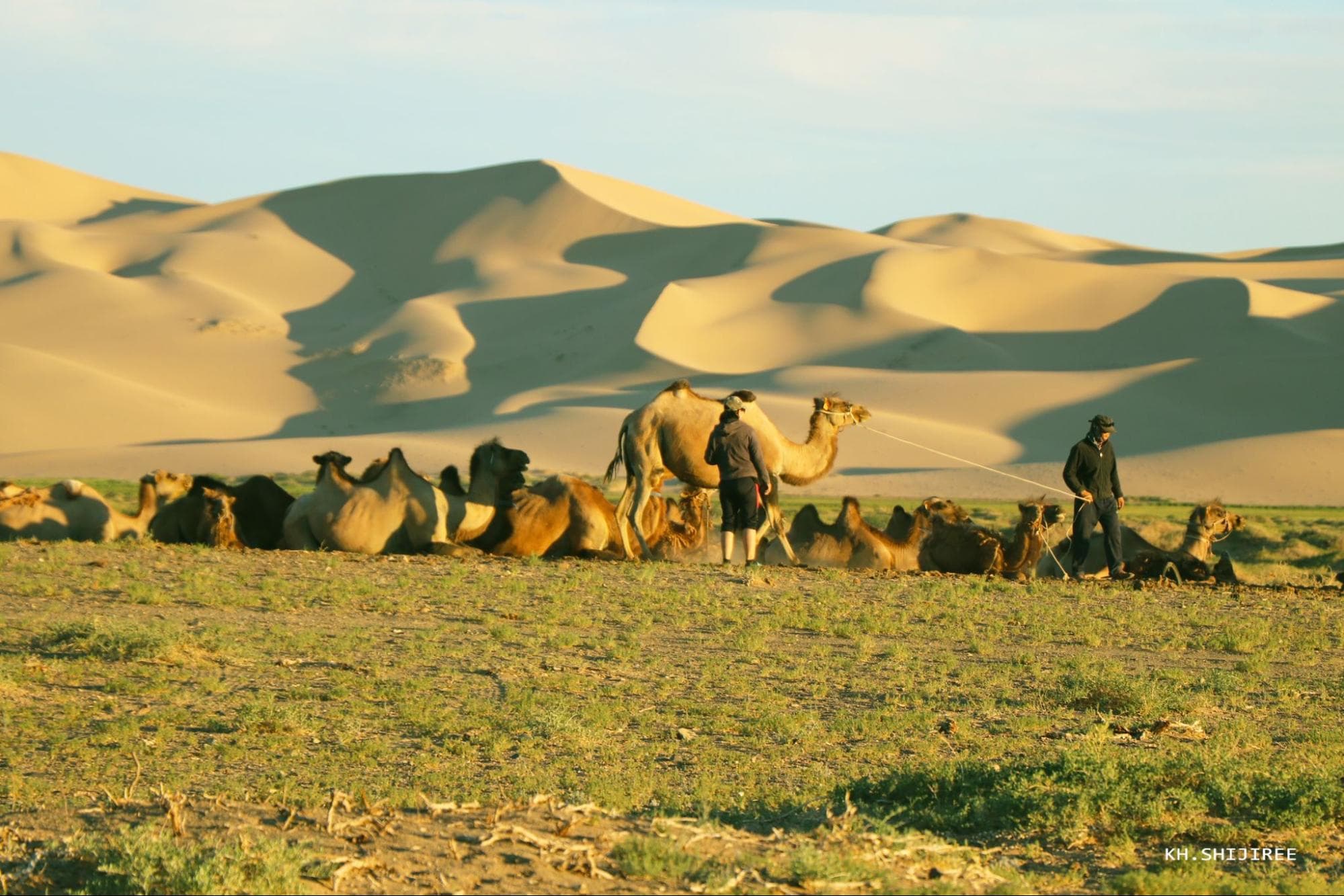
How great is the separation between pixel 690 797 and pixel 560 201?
341 feet

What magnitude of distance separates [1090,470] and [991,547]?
1.72 meters

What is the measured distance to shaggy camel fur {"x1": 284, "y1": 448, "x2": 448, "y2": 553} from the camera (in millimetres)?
15578

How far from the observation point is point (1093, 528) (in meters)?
15.2

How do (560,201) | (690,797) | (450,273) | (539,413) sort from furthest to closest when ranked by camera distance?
(560,201) → (450,273) → (539,413) → (690,797)

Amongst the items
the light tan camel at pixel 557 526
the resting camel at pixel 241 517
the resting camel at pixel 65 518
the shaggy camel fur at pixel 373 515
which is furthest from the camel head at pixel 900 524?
the resting camel at pixel 65 518

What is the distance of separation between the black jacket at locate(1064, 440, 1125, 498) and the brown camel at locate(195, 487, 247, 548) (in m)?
7.63

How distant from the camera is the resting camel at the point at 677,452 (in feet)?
52.4

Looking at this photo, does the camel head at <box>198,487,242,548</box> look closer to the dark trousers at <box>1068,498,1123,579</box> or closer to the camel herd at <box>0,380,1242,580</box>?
the camel herd at <box>0,380,1242,580</box>

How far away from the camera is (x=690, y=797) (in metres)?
6.83

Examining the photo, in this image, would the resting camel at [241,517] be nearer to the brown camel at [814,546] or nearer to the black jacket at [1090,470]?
the brown camel at [814,546]

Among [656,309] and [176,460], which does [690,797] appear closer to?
[176,460]

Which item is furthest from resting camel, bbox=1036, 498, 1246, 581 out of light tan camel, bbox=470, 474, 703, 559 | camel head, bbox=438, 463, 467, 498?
camel head, bbox=438, 463, 467, 498

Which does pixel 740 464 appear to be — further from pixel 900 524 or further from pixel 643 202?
pixel 643 202

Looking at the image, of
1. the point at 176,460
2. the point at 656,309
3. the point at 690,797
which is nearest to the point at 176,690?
the point at 690,797
